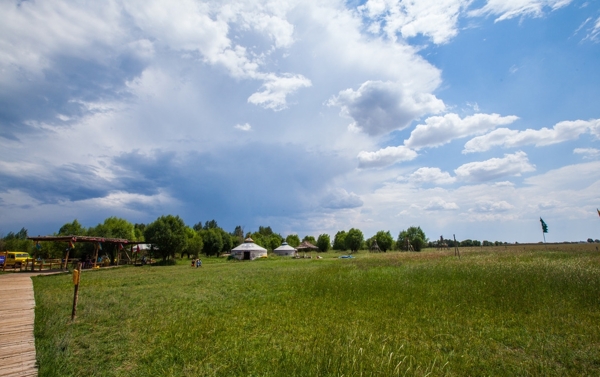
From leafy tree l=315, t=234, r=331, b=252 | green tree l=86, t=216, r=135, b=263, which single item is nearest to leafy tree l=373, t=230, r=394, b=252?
leafy tree l=315, t=234, r=331, b=252

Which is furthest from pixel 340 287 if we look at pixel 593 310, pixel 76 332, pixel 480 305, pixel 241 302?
pixel 76 332

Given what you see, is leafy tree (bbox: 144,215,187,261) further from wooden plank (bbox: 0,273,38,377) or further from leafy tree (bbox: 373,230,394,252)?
leafy tree (bbox: 373,230,394,252)

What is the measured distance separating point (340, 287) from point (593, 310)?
9095 mm

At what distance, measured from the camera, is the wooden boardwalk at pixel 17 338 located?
5483 mm

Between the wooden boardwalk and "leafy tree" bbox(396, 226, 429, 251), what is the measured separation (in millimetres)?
89680

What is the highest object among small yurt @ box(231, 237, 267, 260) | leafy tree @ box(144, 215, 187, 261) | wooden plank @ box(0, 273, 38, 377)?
leafy tree @ box(144, 215, 187, 261)

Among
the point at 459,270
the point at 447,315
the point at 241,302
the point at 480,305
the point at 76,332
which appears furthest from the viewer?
the point at 459,270

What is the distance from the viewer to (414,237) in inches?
3676

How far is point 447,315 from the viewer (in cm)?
936

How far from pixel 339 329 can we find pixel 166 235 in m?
41.7

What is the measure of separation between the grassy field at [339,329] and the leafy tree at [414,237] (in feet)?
267

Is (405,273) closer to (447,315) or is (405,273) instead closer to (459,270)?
(459,270)

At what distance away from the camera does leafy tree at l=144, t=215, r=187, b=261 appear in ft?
142

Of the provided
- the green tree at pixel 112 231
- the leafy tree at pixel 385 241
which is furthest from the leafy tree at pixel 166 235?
the leafy tree at pixel 385 241
